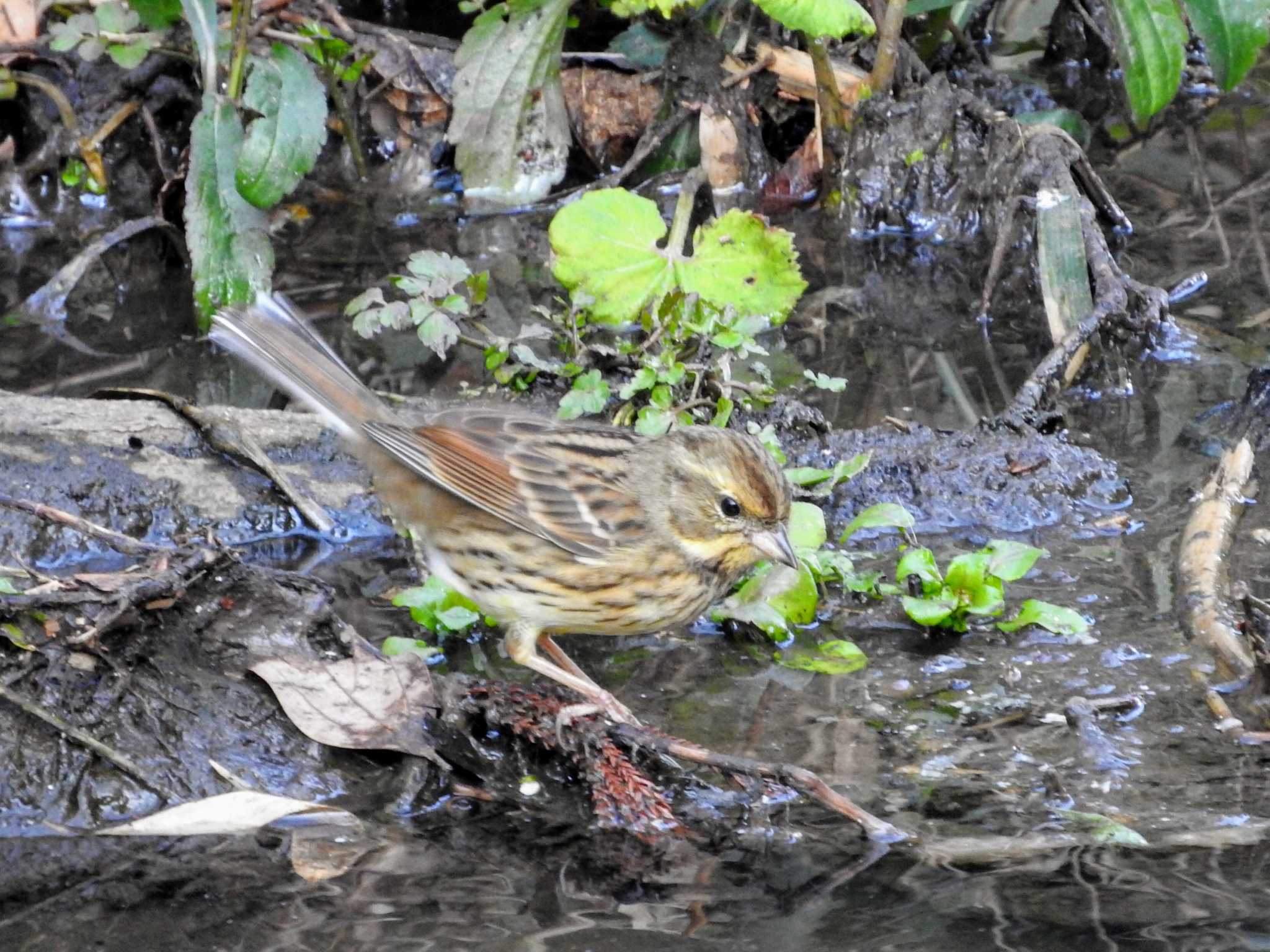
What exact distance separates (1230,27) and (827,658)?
356cm

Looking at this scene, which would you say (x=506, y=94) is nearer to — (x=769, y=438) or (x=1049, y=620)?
(x=769, y=438)

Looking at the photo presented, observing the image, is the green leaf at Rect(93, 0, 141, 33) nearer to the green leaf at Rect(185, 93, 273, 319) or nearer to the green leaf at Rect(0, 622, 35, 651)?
the green leaf at Rect(185, 93, 273, 319)

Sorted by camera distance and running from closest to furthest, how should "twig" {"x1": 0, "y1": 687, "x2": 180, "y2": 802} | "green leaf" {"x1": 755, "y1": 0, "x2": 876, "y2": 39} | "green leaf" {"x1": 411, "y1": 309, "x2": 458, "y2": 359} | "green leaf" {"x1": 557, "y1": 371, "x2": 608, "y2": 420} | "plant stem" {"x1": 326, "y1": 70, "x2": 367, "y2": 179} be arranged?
"twig" {"x1": 0, "y1": 687, "x2": 180, "y2": 802} < "green leaf" {"x1": 557, "y1": 371, "x2": 608, "y2": 420} < "green leaf" {"x1": 411, "y1": 309, "x2": 458, "y2": 359} < "green leaf" {"x1": 755, "y1": 0, "x2": 876, "y2": 39} < "plant stem" {"x1": 326, "y1": 70, "x2": 367, "y2": 179}

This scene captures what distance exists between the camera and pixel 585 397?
5273 millimetres

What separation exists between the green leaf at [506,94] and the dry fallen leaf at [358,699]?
13.1 feet

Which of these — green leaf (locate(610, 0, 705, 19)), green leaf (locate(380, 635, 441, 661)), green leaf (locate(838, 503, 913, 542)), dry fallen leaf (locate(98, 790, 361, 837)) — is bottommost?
dry fallen leaf (locate(98, 790, 361, 837))

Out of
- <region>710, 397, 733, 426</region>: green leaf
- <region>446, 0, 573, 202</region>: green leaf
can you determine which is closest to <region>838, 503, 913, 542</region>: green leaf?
<region>710, 397, 733, 426</region>: green leaf

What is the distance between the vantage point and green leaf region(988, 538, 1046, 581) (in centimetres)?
456

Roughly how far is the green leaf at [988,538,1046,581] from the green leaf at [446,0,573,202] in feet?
Result: 12.5

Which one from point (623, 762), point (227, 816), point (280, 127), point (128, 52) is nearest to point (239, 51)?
point (280, 127)

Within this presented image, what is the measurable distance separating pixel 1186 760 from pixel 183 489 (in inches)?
119

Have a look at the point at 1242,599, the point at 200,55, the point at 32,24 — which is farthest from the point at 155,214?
the point at 1242,599

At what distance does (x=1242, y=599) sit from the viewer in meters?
4.02

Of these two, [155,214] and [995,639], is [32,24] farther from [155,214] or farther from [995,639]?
[995,639]
